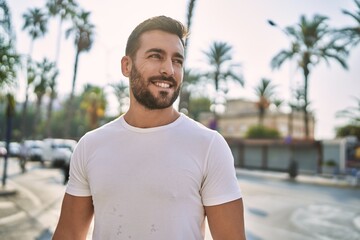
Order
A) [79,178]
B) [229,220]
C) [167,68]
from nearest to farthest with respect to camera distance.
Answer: [229,220] < [167,68] < [79,178]

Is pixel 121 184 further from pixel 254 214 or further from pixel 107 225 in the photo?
pixel 254 214

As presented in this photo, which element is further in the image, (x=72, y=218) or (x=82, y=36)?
(x=82, y=36)

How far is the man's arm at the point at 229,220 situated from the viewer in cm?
177

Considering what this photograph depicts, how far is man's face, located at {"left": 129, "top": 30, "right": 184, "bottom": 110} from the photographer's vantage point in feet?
6.42

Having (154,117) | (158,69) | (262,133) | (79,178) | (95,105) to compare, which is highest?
(95,105)

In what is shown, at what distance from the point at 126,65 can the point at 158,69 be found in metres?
0.25

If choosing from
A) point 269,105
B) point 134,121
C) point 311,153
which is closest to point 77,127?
point 269,105

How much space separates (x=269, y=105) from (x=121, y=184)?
54173mm

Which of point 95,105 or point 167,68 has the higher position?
point 95,105

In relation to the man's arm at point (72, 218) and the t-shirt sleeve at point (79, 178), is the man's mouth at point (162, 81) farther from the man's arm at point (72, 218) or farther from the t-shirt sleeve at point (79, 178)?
the man's arm at point (72, 218)

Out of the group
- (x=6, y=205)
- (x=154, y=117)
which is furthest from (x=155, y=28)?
(x=6, y=205)

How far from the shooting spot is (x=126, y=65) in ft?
6.99

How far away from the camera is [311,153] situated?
3800 cm

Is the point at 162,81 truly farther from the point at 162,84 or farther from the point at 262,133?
the point at 262,133
